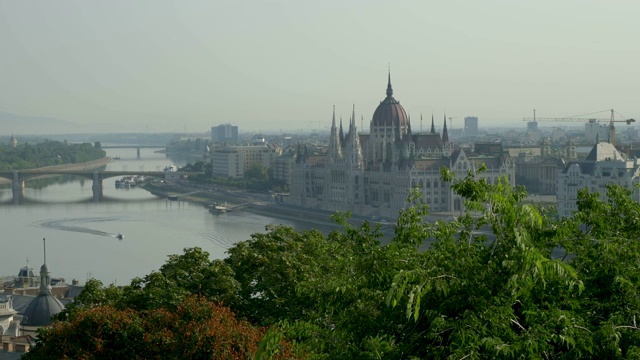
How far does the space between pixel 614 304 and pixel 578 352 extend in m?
0.65

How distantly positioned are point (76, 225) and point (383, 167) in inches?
590

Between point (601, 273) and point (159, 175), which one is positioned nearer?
point (601, 273)

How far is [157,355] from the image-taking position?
11.4m

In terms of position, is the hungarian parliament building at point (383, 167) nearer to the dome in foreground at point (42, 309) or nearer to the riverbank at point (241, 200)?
the riverbank at point (241, 200)

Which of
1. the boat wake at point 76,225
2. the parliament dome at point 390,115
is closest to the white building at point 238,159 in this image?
the parliament dome at point 390,115

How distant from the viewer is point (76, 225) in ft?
163

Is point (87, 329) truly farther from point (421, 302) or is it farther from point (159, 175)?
point (159, 175)

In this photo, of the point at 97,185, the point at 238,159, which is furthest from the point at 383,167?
the point at 238,159

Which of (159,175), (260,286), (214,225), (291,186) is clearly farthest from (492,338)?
(159,175)

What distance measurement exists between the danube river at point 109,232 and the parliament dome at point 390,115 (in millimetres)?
8014

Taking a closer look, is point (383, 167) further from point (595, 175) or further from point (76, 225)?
point (76, 225)

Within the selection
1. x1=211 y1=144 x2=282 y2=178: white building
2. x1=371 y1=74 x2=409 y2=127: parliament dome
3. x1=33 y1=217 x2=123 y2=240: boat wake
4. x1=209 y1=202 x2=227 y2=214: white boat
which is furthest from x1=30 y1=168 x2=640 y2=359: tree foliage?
x1=211 y1=144 x2=282 y2=178: white building

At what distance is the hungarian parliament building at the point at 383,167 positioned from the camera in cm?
5422

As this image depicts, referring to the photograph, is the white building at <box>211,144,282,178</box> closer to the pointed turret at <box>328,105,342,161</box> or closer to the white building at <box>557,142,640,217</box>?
the pointed turret at <box>328,105,342,161</box>
